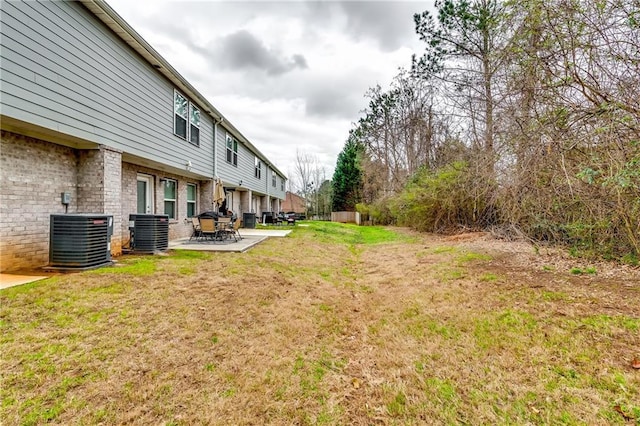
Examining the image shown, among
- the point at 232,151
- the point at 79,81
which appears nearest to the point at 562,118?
the point at 79,81

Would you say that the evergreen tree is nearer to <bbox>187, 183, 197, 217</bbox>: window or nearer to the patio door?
<bbox>187, 183, 197, 217</bbox>: window

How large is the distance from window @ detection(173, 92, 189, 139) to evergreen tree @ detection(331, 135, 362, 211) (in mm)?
25871

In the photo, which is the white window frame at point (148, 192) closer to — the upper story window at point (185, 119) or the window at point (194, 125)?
the upper story window at point (185, 119)

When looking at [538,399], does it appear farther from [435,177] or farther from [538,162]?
[435,177]

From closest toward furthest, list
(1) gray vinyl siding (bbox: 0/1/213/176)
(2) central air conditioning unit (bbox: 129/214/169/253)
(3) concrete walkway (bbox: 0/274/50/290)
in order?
(3) concrete walkway (bbox: 0/274/50/290) → (1) gray vinyl siding (bbox: 0/1/213/176) → (2) central air conditioning unit (bbox: 129/214/169/253)

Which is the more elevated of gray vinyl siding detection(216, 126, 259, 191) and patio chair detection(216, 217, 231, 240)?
gray vinyl siding detection(216, 126, 259, 191)

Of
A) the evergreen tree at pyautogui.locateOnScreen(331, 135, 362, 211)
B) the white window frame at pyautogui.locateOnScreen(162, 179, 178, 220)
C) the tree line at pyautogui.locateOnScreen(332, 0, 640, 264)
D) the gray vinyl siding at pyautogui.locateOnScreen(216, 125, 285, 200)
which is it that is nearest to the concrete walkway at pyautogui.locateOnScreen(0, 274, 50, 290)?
the white window frame at pyautogui.locateOnScreen(162, 179, 178, 220)

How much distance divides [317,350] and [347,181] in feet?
107

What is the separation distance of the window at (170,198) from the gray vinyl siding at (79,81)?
73.6 inches

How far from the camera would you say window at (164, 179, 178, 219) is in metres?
10.2

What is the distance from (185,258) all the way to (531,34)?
7.85 meters

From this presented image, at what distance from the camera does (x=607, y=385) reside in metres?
2.35

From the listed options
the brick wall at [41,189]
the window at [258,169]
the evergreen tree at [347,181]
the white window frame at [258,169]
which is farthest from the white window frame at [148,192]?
the evergreen tree at [347,181]

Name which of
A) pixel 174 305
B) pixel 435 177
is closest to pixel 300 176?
pixel 435 177
